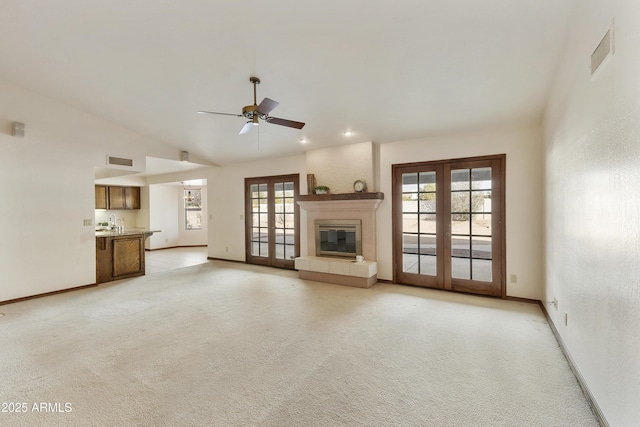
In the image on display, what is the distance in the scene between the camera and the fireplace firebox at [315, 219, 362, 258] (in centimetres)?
A: 531

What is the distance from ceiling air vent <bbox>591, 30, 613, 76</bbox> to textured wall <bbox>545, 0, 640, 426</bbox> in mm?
52

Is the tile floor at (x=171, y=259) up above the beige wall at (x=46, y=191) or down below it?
below

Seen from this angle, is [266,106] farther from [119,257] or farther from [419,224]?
[119,257]

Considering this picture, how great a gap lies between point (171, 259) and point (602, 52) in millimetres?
8694

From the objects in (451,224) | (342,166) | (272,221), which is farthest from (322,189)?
(451,224)

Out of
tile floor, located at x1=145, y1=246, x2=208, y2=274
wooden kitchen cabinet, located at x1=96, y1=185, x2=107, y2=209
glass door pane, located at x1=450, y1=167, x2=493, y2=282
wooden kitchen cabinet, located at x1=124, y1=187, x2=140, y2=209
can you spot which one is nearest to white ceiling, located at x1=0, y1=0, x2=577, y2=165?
glass door pane, located at x1=450, y1=167, x2=493, y2=282

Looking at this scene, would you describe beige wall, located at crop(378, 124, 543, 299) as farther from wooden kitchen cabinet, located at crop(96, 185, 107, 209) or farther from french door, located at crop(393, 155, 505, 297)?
wooden kitchen cabinet, located at crop(96, 185, 107, 209)

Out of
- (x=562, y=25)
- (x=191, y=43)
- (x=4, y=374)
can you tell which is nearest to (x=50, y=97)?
A: (x=191, y=43)

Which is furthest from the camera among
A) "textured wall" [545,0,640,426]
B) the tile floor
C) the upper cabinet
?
the upper cabinet

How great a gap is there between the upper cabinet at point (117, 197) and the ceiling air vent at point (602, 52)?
10858mm

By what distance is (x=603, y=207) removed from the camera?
5.72ft

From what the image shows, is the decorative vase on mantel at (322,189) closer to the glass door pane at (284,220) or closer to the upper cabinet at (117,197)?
the glass door pane at (284,220)

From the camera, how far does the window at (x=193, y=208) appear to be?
10352 mm

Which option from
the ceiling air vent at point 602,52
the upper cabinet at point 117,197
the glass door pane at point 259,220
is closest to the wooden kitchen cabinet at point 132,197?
the upper cabinet at point 117,197
